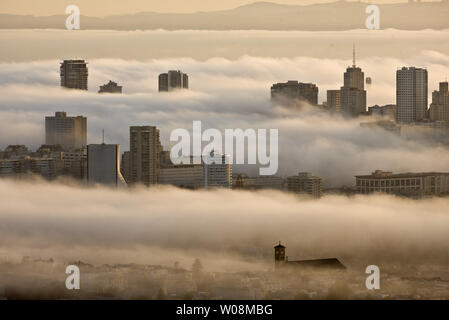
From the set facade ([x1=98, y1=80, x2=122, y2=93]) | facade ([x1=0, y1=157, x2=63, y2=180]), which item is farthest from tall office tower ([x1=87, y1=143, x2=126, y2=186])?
facade ([x1=98, y1=80, x2=122, y2=93])

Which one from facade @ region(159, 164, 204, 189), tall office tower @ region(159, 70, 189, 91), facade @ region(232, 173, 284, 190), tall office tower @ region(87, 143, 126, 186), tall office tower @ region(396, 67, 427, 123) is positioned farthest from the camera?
tall office tower @ region(396, 67, 427, 123)

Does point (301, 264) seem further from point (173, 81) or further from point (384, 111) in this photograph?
point (384, 111)

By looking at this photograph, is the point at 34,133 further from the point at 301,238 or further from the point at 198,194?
the point at 301,238

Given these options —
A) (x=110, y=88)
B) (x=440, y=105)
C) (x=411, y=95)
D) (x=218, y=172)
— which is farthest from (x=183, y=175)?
(x=440, y=105)

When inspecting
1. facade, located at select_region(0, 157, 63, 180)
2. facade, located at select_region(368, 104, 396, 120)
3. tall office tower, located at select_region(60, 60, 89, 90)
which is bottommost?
facade, located at select_region(0, 157, 63, 180)

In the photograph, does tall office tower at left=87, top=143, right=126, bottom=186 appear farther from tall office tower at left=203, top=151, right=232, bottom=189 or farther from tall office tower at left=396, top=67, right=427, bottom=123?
tall office tower at left=396, top=67, right=427, bottom=123

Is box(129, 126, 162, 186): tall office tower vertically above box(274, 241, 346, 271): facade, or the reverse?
box(129, 126, 162, 186): tall office tower

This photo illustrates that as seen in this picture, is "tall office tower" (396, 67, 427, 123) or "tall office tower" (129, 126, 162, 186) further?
"tall office tower" (396, 67, 427, 123)
